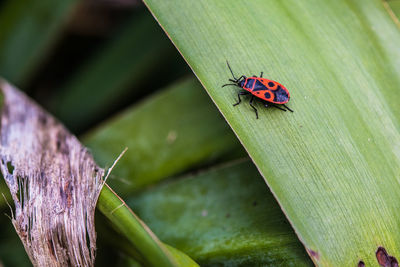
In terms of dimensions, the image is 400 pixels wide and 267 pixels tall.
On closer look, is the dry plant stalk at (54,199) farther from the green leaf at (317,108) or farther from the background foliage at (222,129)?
the green leaf at (317,108)

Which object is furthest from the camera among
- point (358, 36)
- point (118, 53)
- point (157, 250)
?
point (118, 53)

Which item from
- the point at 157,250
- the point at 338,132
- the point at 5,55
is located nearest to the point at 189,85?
the point at 338,132

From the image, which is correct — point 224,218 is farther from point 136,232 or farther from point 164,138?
point 164,138

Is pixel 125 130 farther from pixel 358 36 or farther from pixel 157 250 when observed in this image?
pixel 358 36

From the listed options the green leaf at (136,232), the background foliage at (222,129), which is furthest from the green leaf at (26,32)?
the green leaf at (136,232)

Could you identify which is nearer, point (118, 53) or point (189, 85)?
point (189, 85)

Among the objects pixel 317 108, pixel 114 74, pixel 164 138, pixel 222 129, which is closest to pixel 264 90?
pixel 317 108
